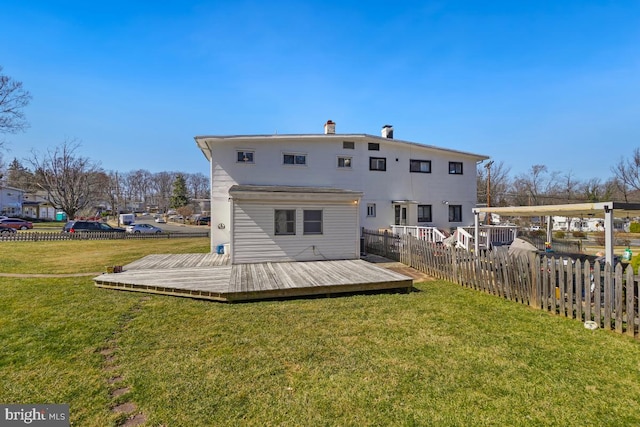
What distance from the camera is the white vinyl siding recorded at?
10508mm

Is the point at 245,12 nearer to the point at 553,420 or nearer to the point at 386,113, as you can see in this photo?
the point at 386,113

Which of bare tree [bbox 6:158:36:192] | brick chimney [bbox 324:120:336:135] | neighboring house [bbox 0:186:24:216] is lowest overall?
neighboring house [bbox 0:186:24:216]

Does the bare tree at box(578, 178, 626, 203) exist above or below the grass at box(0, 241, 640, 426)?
above

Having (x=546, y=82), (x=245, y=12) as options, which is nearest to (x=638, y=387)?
(x=245, y=12)

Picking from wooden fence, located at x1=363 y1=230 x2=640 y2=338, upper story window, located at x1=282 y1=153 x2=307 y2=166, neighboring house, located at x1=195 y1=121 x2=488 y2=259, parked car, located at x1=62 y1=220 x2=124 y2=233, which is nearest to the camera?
wooden fence, located at x1=363 y1=230 x2=640 y2=338

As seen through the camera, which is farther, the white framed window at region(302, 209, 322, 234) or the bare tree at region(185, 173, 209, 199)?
the bare tree at region(185, 173, 209, 199)

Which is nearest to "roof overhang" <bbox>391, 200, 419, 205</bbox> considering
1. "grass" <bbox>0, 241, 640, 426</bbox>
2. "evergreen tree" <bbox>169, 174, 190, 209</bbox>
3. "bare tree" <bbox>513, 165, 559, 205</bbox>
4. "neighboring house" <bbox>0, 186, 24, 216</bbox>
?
"grass" <bbox>0, 241, 640, 426</bbox>

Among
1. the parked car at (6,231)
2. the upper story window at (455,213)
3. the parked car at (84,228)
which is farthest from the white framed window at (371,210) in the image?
the parked car at (6,231)

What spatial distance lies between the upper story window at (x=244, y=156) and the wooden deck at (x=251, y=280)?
6556 mm

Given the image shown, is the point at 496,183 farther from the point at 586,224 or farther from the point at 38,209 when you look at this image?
the point at 38,209

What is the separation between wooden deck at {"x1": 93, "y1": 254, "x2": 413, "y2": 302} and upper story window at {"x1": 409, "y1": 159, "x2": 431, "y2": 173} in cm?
1064

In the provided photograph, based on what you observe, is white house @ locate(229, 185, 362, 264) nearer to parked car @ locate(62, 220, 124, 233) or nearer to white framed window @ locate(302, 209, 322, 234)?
white framed window @ locate(302, 209, 322, 234)

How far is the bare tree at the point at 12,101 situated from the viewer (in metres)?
26.9

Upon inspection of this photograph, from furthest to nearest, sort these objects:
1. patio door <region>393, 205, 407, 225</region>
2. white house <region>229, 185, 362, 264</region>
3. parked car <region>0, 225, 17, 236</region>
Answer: parked car <region>0, 225, 17, 236</region>, patio door <region>393, 205, 407, 225</region>, white house <region>229, 185, 362, 264</region>
